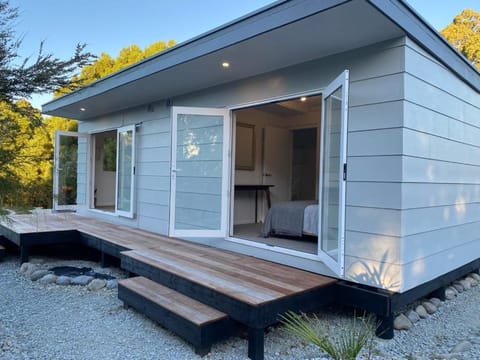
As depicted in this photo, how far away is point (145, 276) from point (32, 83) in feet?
6.60

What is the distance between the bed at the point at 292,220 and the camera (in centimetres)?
434

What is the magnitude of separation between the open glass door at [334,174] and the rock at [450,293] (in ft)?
5.58

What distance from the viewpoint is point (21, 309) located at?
334 centimetres

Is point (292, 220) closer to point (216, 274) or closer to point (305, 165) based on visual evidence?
point (216, 274)

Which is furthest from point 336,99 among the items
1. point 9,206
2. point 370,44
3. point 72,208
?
point 72,208

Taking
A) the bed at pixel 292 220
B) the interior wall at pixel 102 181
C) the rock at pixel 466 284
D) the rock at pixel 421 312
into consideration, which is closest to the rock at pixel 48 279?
the bed at pixel 292 220

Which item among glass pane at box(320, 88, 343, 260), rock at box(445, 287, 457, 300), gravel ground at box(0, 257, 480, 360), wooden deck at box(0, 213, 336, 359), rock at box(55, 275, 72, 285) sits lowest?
gravel ground at box(0, 257, 480, 360)

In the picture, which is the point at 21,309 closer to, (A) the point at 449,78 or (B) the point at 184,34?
(A) the point at 449,78

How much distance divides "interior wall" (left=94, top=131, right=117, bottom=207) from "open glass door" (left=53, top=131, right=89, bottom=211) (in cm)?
108

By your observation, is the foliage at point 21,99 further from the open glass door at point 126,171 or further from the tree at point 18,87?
the open glass door at point 126,171

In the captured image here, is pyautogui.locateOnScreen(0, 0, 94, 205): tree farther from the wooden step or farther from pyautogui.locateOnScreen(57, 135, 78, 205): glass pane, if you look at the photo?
pyautogui.locateOnScreen(57, 135, 78, 205): glass pane

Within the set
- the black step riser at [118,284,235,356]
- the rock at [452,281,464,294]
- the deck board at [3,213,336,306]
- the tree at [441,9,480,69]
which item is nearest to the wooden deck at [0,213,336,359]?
the deck board at [3,213,336,306]

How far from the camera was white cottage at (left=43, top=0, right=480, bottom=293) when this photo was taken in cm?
281

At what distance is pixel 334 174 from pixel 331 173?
0.07 metres
